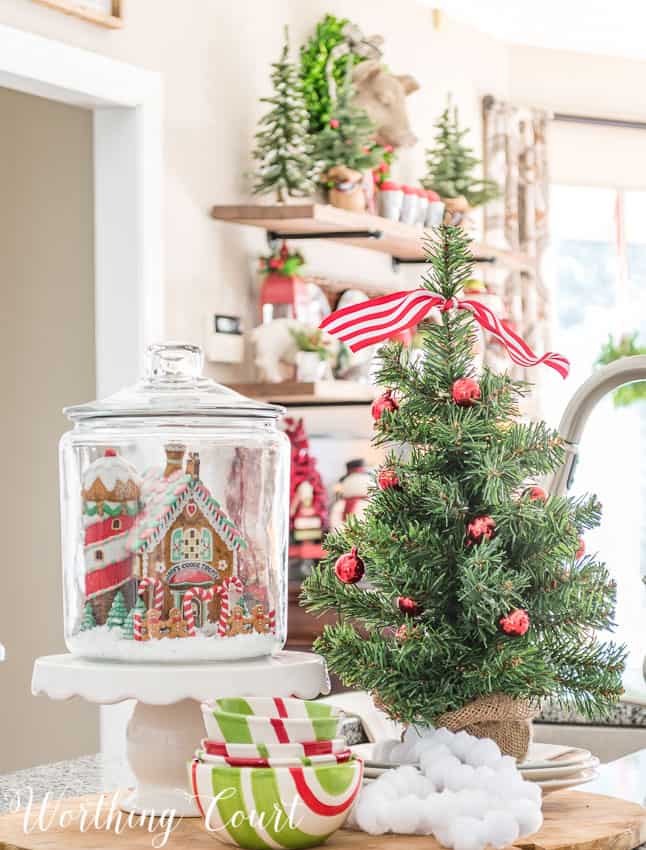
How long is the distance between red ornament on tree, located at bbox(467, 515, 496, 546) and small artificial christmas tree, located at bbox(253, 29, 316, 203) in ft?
8.86

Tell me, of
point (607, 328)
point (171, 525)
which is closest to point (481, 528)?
point (171, 525)

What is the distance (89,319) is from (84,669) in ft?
8.08

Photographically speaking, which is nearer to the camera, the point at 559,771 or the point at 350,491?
the point at 559,771

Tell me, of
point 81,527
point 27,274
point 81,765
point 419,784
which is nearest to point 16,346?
point 27,274

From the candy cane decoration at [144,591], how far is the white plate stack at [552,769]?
18 cm

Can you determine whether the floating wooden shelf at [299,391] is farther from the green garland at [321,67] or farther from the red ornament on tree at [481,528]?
the red ornament on tree at [481,528]

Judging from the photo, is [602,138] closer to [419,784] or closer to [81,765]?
[81,765]

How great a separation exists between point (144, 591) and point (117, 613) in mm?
27

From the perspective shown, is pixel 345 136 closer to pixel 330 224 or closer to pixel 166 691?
pixel 330 224

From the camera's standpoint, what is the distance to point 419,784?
2.91ft

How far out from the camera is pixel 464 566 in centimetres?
93

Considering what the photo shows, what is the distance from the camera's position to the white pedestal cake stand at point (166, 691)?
38.7 inches

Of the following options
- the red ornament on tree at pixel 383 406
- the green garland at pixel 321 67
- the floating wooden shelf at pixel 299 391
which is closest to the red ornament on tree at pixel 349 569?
the red ornament on tree at pixel 383 406

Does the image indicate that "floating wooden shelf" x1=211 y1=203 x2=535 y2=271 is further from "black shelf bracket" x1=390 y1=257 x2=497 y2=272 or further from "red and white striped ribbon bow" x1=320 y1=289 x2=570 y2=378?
"red and white striped ribbon bow" x1=320 y1=289 x2=570 y2=378
